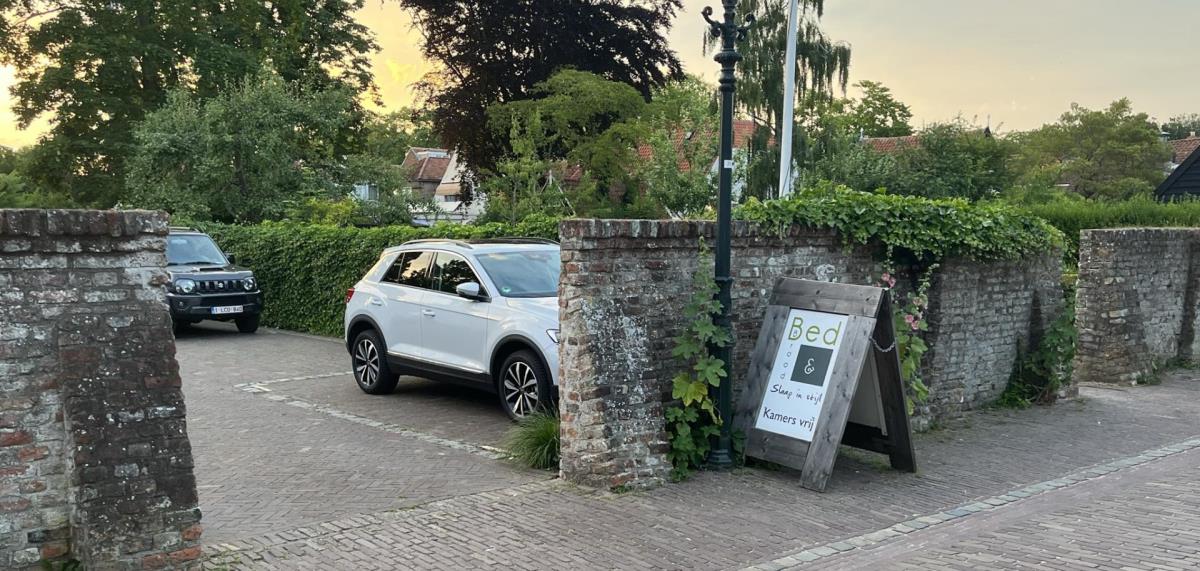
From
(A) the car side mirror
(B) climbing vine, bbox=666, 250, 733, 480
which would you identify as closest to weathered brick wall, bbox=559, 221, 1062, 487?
(B) climbing vine, bbox=666, 250, 733, 480

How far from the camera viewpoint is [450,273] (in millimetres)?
9789

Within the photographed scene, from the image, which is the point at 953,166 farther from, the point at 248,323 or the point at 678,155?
the point at 248,323

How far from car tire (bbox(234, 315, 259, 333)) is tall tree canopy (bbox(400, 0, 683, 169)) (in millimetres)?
13907

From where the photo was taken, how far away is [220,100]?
80.6 ft

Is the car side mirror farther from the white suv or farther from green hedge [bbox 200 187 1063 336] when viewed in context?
green hedge [bbox 200 187 1063 336]

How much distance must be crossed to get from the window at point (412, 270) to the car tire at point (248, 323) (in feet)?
24.8

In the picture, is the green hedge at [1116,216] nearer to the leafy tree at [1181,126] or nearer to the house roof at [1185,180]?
the house roof at [1185,180]

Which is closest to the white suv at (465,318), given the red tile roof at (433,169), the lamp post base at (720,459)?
the lamp post base at (720,459)

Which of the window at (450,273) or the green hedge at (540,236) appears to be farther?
the window at (450,273)

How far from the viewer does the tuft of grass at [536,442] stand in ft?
24.5

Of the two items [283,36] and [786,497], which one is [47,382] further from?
[283,36]

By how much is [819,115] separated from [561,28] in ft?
30.1

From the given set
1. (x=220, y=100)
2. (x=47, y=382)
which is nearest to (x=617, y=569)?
(x=47, y=382)

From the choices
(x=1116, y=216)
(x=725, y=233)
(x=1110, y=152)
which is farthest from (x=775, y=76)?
(x=1110, y=152)
